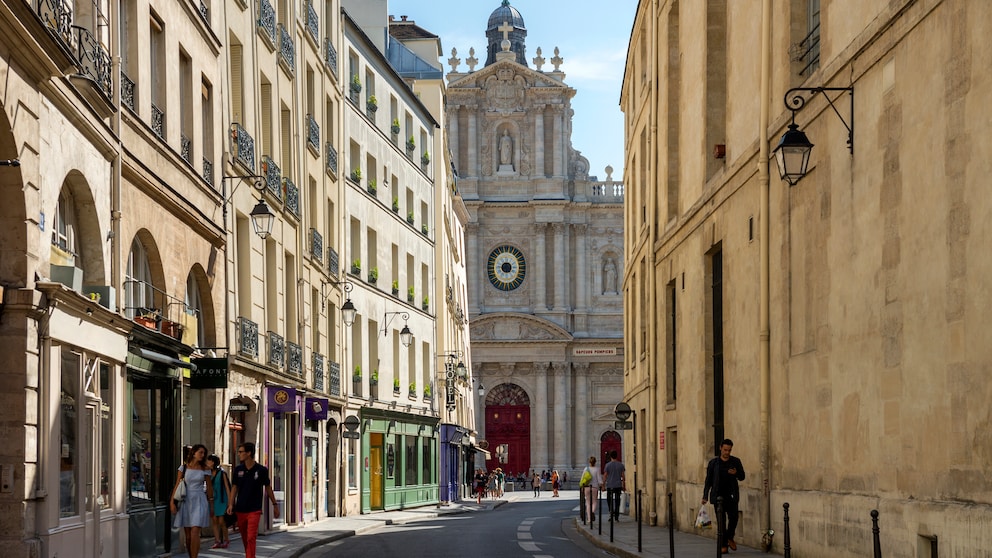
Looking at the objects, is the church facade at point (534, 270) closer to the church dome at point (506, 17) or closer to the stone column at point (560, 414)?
the stone column at point (560, 414)

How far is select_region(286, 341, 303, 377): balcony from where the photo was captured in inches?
1131

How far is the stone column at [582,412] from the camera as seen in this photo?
260 ft

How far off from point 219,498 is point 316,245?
13145mm

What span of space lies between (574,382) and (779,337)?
62106mm

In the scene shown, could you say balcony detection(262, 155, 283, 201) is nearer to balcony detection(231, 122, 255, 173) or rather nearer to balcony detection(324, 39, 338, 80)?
balcony detection(231, 122, 255, 173)

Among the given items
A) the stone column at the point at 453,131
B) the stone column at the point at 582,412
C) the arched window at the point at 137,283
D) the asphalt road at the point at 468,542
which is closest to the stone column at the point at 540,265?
the stone column at the point at 582,412

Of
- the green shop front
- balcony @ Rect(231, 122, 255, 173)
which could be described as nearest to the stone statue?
the green shop front

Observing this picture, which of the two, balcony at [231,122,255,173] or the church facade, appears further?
the church facade

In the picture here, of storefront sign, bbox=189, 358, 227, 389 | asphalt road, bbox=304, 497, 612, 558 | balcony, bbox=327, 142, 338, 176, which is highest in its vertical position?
balcony, bbox=327, 142, 338, 176

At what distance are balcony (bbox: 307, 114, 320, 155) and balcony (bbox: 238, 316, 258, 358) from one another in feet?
23.9

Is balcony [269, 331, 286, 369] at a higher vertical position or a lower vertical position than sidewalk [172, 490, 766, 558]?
higher

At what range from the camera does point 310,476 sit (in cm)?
3156

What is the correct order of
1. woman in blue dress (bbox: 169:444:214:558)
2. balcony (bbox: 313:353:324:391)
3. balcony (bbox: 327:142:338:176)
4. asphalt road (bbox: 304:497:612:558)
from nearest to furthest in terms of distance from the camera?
woman in blue dress (bbox: 169:444:214:558) → asphalt road (bbox: 304:497:612:558) → balcony (bbox: 313:353:324:391) → balcony (bbox: 327:142:338:176)

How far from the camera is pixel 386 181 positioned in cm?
4262
